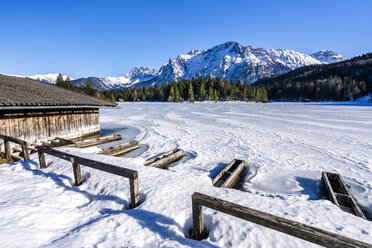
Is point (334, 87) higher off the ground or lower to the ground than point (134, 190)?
higher

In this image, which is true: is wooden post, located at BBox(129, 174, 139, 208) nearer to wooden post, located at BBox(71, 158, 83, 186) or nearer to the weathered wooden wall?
wooden post, located at BBox(71, 158, 83, 186)

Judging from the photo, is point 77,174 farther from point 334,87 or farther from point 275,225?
point 334,87

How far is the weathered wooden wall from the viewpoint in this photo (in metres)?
9.81

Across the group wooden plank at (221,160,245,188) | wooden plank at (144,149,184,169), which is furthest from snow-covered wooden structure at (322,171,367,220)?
wooden plank at (144,149,184,169)

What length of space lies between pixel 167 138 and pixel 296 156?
9245 mm

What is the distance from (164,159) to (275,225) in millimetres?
6688

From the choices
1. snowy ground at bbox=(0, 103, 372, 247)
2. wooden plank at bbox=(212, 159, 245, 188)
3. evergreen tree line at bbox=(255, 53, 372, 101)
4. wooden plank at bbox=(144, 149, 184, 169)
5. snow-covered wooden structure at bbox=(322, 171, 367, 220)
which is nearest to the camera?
snowy ground at bbox=(0, 103, 372, 247)

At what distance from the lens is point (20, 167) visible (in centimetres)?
690

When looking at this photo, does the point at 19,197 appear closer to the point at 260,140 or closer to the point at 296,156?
the point at 296,156

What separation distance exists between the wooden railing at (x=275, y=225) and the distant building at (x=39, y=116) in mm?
10255

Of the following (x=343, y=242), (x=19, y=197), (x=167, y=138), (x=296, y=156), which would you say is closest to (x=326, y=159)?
(x=296, y=156)

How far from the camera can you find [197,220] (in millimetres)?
3527

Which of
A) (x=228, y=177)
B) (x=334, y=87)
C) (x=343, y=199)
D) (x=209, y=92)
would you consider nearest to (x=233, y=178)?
(x=228, y=177)

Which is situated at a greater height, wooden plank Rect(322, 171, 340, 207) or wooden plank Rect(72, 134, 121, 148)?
wooden plank Rect(72, 134, 121, 148)
